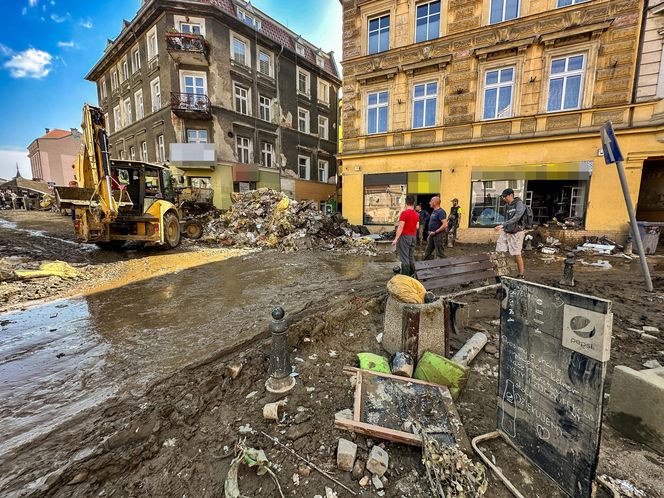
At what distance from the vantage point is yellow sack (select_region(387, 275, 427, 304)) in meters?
3.09

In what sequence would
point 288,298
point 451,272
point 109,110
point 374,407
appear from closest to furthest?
point 374,407, point 451,272, point 288,298, point 109,110

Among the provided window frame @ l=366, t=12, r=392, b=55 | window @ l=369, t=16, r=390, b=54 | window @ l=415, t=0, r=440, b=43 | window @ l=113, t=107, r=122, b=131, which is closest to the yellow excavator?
window frame @ l=366, t=12, r=392, b=55

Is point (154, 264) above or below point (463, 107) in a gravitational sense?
below

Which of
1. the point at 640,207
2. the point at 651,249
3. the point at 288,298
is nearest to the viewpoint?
the point at 288,298

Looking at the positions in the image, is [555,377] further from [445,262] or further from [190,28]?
[190,28]

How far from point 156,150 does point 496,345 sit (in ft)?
75.4

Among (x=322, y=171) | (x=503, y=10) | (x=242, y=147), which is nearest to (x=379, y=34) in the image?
(x=503, y=10)

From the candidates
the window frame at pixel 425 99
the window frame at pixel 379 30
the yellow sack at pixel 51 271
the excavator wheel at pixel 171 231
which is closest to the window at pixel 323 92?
the window frame at pixel 379 30

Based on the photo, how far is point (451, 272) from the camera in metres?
4.24

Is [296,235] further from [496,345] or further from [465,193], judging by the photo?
[496,345]

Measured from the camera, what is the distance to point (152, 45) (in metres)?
18.4

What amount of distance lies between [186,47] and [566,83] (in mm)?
19673

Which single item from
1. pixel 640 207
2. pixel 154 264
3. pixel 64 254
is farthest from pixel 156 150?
pixel 640 207

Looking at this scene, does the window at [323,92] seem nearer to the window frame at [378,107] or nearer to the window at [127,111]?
the window frame at [378,107]
